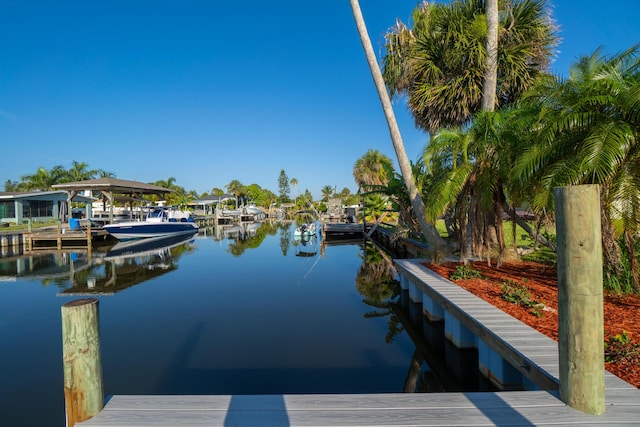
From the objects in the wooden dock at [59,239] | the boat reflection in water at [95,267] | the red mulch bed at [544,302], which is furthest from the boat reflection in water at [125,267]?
the red mulch bed at [544,302]

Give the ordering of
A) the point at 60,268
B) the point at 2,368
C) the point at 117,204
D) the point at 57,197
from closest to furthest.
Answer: the point at 2,368 < the point at 60,268 < the point at 57,197 < the point at 117,204

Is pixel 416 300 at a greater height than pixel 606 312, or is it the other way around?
pixel 606 312

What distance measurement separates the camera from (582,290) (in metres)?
2.72

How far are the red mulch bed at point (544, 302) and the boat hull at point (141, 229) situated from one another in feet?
72.9

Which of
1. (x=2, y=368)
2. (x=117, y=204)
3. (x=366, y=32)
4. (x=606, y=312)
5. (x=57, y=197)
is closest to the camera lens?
(x=606, y=312)

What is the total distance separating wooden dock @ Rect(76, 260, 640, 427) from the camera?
2943 millimetres

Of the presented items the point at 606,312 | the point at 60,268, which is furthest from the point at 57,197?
the point at 606,312

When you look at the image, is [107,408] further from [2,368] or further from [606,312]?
[606,312]

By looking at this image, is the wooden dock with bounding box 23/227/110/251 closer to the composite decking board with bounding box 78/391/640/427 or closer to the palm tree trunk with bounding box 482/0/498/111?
the composite decking board with bounding box 78/391/640/427

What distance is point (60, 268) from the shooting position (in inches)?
624

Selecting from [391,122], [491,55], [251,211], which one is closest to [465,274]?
[391,122]

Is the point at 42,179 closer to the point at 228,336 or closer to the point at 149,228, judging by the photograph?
the point at 149,228

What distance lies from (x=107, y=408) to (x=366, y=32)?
10617 mm

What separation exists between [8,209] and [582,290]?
4150 centimetres
